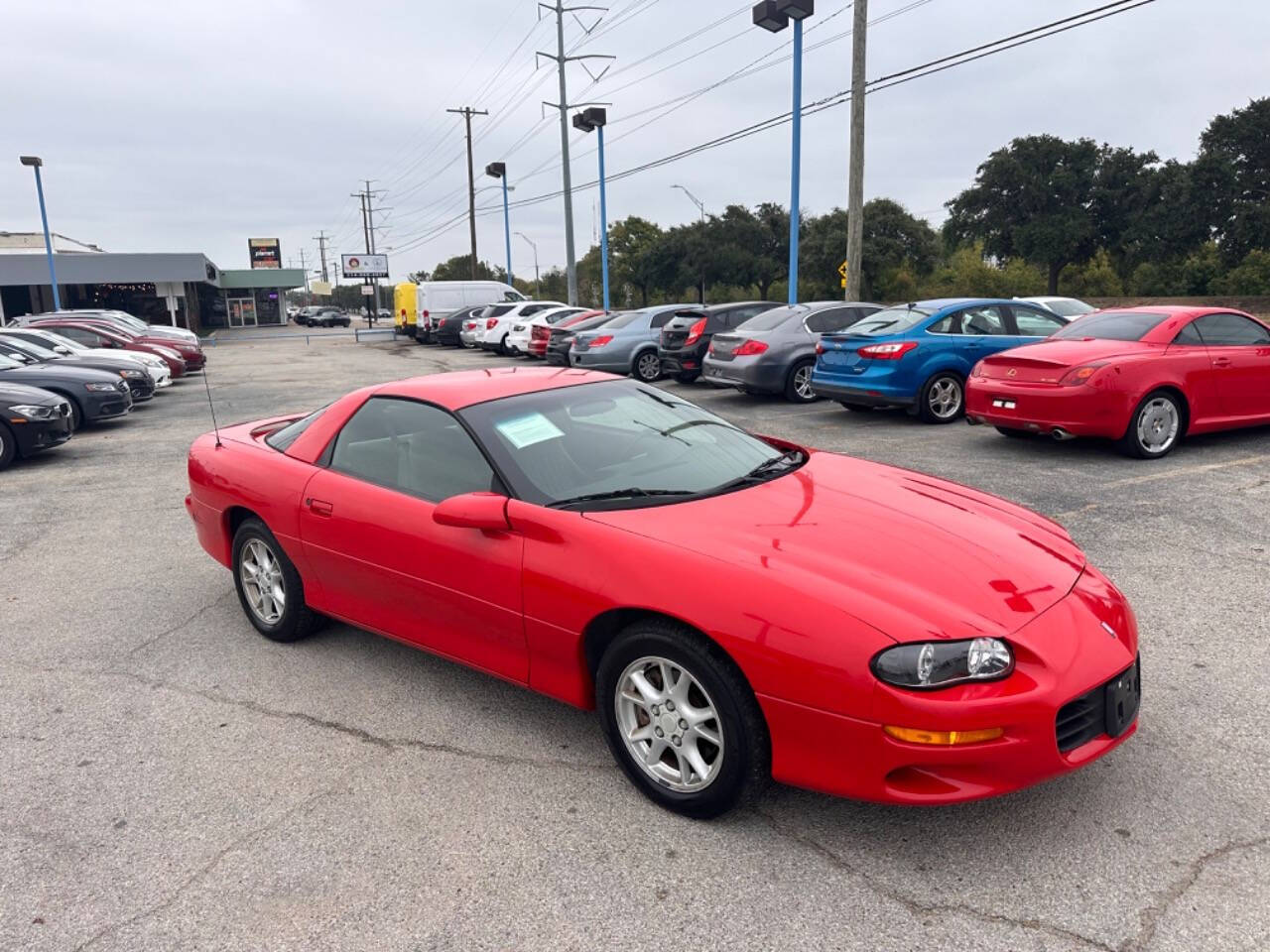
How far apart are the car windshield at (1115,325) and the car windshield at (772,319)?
4395 mm

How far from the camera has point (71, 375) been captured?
482 inches

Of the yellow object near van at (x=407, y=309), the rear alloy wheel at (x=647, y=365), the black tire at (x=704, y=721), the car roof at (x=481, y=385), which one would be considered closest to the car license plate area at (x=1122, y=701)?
the black tire at (x=704, y=721)

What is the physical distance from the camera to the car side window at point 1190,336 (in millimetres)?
7901

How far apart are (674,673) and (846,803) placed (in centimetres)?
74

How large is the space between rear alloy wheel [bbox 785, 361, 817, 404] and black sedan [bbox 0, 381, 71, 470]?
896 cm

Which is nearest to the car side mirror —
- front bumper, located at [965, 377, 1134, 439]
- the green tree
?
front bumper, located at [965, 377, 1134, 439]

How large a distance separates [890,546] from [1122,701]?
2.71 ft

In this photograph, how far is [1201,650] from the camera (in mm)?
3963

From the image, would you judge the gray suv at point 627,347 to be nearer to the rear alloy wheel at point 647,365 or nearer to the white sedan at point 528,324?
the rear alloy wheel at point 647,365

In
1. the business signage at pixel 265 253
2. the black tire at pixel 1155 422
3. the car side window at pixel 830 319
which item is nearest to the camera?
the black tire at pixel 1155 422

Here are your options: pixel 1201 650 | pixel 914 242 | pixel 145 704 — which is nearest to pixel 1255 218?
pixel 914 242

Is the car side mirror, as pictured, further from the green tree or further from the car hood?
the green tree

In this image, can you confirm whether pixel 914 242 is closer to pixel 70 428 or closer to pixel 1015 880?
pixel 70 428

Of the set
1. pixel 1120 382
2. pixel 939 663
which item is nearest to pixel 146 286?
pixel 1120 382
